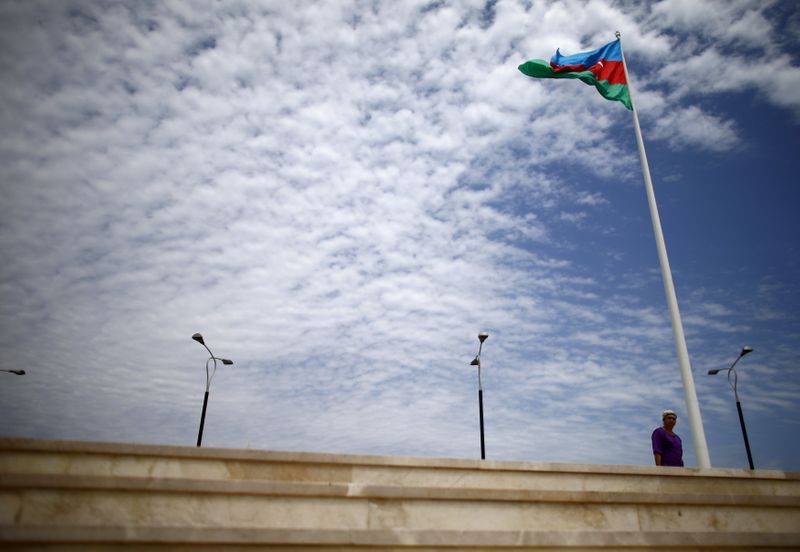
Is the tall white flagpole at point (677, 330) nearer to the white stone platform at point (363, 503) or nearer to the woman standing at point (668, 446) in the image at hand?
the woman standing at point (668, 446)

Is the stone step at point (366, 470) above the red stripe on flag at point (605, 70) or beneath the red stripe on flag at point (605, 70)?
beneath

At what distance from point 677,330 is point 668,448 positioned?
10.3ft

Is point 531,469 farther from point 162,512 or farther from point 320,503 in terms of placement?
point 162,512

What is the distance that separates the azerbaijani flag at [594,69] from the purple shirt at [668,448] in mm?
9159

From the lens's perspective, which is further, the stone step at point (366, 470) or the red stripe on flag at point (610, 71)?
the red stripe on flag at point (610, 71)

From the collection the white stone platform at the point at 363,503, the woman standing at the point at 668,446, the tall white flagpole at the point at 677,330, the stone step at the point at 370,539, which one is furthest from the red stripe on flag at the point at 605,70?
the stone step at the point at 370,539

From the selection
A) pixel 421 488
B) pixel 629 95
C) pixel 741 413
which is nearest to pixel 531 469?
pixel 421 488

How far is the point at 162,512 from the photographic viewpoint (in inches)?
180

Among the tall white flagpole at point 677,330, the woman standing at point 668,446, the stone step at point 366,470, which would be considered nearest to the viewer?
the stone step at point 366,470

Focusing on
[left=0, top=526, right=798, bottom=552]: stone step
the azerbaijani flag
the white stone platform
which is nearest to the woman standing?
the white stone platform

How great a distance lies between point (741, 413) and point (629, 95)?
764 inches

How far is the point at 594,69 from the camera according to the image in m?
13.3

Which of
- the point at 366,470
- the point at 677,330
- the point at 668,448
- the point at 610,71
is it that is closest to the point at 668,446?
the point at 668,448

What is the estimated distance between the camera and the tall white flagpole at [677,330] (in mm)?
8828
